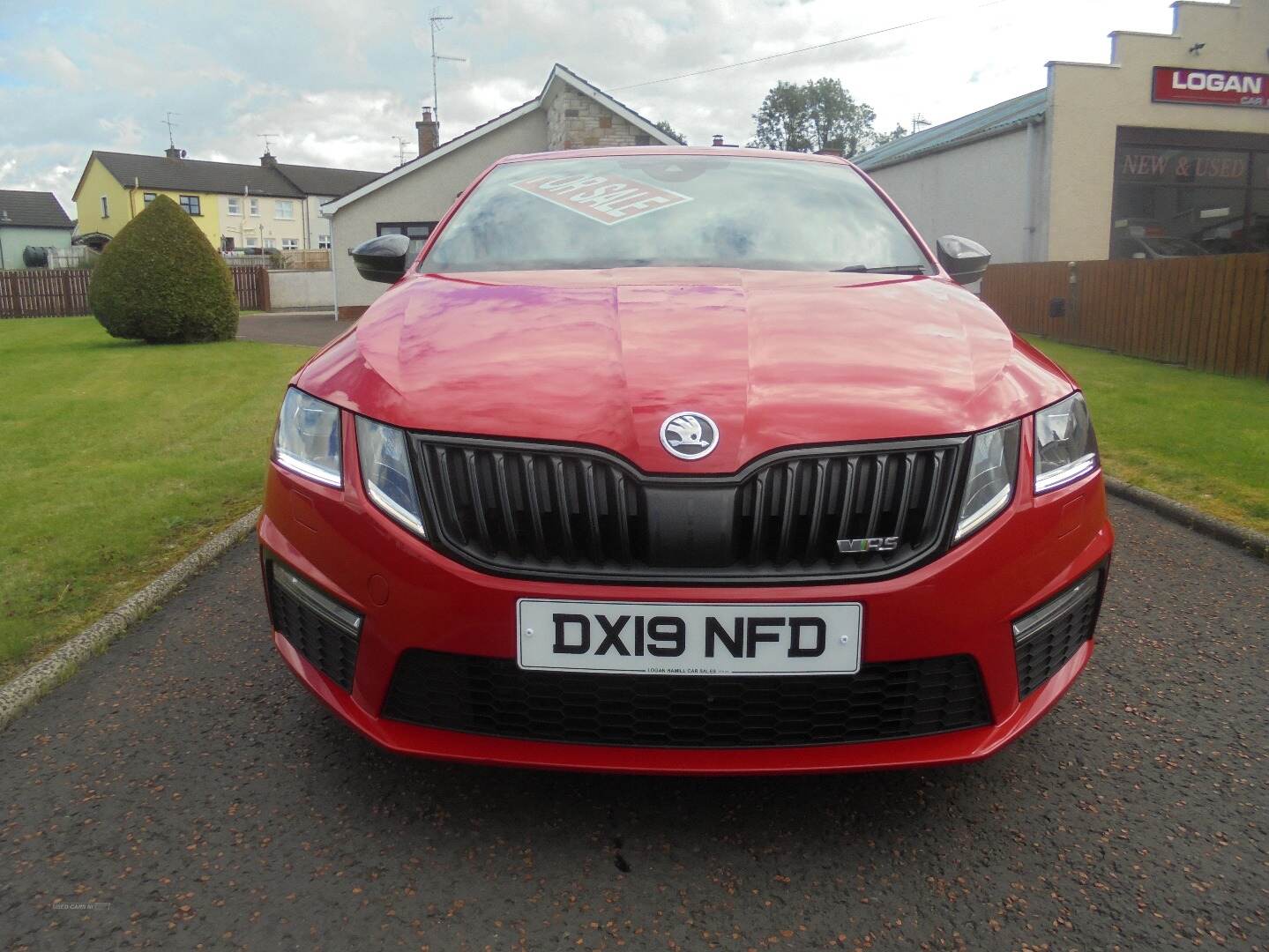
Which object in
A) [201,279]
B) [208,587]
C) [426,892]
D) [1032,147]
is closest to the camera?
[426,892]

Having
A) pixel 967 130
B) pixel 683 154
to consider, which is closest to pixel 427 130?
pixel 967 130

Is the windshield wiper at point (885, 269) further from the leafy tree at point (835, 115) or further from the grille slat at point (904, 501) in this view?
the leafy tree at point (835, 115)

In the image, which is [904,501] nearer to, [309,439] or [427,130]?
[309,439]

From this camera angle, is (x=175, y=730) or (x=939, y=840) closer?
(x=939, y=840)

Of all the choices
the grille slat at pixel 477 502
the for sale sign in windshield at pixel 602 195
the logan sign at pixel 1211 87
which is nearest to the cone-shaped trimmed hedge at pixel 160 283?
the for sale sign in windshield at pixel 602 195

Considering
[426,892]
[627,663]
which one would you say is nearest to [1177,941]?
[627,663]

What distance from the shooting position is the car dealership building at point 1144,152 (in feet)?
67.2

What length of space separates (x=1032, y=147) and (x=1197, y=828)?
20851mm

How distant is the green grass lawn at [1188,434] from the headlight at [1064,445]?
2.97 m

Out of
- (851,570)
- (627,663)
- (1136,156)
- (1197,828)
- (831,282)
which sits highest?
(1136,156)

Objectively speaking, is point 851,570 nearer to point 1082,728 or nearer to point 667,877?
point 667,877

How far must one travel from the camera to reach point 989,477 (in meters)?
2.08

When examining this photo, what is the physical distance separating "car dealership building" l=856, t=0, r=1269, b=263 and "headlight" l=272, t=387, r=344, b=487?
20468 mm

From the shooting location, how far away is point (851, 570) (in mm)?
1964
